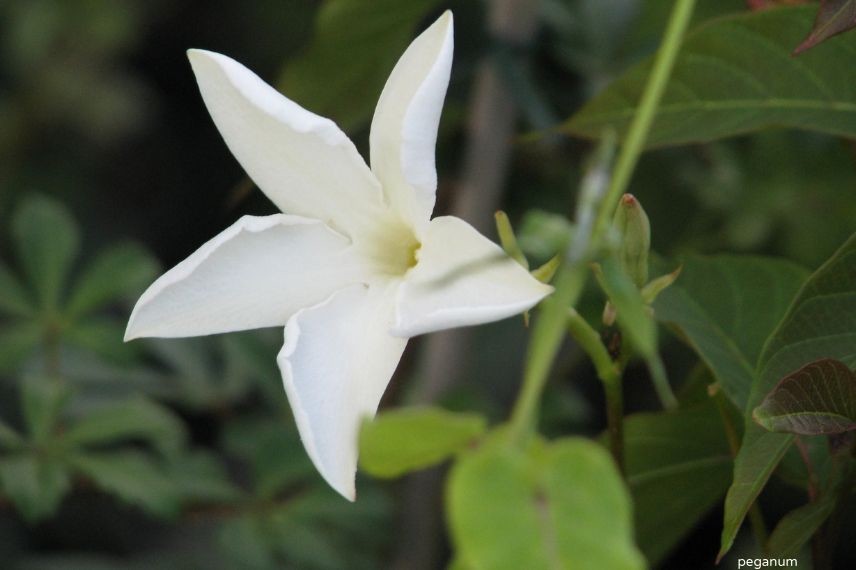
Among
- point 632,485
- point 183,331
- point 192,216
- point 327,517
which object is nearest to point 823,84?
point 632,485

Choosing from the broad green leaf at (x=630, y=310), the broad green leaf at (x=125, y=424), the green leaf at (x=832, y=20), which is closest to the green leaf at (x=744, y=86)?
the green leaf at (x=832, y=20)

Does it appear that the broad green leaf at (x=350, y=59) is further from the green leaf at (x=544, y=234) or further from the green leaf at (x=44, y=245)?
the green leaf at (x=544, y=234)

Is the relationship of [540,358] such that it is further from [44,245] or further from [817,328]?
[44,245]

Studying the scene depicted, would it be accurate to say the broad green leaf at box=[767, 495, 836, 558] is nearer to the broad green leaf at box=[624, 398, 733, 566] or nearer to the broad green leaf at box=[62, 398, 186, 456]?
the broad green leaf at box=[624, 398, 733, 566]

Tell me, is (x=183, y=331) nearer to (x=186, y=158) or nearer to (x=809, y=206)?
(x=809, y=206)

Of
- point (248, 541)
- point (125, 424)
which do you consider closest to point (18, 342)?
point (125, 424)
